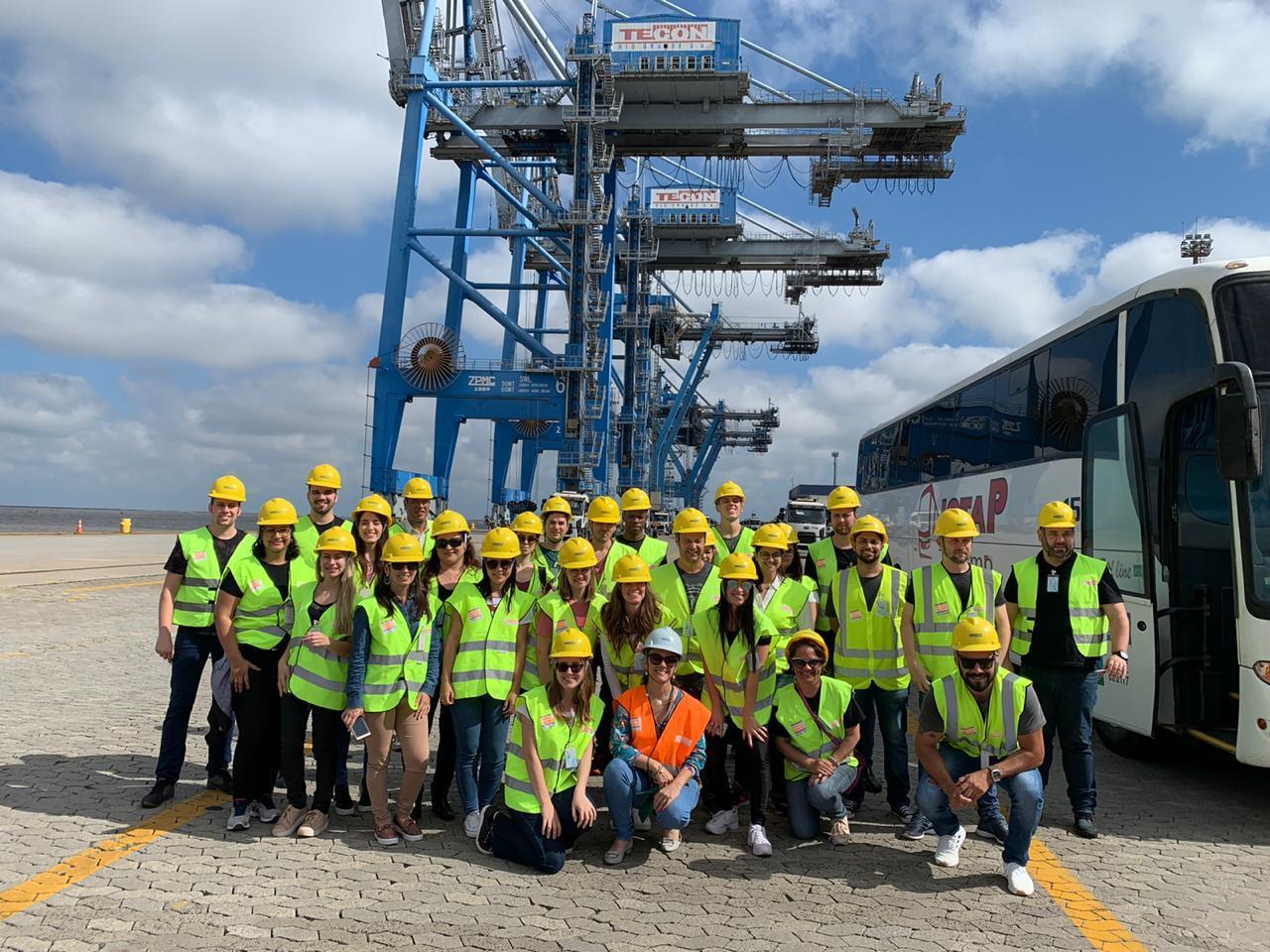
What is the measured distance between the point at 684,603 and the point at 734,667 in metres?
0.50

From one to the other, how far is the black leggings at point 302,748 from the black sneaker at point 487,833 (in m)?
0.87

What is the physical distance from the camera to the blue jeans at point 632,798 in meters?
4.83

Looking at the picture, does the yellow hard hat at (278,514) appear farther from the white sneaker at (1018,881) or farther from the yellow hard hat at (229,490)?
the white sneaker at (1018,881)

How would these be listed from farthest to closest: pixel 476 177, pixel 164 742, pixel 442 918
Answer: pixel 476 177 < pixel 164 742 < pixel 442 918

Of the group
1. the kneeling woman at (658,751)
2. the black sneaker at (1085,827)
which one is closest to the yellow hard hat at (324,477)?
the kneeling woman at (658,751)

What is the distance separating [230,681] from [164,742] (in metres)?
0.51

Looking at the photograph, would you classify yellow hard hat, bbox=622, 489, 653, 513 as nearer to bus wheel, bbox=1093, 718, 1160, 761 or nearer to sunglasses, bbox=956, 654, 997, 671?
sunglasses, bbox=956, 654, 997, 671

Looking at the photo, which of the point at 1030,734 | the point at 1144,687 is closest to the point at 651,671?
the point at 1030,734

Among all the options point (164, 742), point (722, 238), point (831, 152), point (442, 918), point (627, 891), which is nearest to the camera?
point (442, 918)

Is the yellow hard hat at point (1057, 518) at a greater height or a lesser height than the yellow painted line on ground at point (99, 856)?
greater

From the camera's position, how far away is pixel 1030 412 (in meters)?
8.88

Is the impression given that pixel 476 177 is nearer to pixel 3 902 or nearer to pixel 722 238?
pixel 722 238

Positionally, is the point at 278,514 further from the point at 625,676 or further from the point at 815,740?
the point at 815,740

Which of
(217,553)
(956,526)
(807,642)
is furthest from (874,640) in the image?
(217,553)
